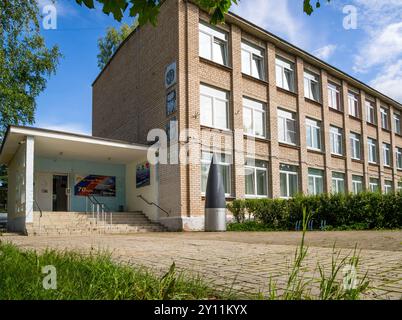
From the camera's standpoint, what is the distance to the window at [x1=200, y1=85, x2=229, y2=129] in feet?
59.2

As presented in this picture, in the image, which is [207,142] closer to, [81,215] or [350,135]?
[81,215]

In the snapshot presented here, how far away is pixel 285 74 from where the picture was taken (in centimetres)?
2302

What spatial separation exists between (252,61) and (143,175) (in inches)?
320

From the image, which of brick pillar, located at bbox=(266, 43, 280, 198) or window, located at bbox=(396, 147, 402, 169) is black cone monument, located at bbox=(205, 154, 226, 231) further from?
window, located at bbox=(396, 147, 402, 169)

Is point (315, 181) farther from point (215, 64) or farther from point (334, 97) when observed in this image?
point (215, 64)

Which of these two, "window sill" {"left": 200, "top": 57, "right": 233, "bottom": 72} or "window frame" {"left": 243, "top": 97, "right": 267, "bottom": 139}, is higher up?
"window sill" {"left": 200, "top": 57, "right": 233, "bottom": 72}

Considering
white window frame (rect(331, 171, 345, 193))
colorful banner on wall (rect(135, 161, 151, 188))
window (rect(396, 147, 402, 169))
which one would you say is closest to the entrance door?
colorful banner on wall (rect(135, 161, 151, 188))

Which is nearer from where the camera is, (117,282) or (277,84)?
(117,282)

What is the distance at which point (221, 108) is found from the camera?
18.8 meters

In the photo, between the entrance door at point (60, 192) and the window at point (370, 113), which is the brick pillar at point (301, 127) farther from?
the entrance door at point (60, 192)

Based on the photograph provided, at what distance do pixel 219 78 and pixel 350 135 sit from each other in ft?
42.8

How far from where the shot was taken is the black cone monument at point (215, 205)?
1523 cm

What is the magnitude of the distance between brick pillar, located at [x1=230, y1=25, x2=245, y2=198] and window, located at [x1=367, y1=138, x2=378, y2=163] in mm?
14699
